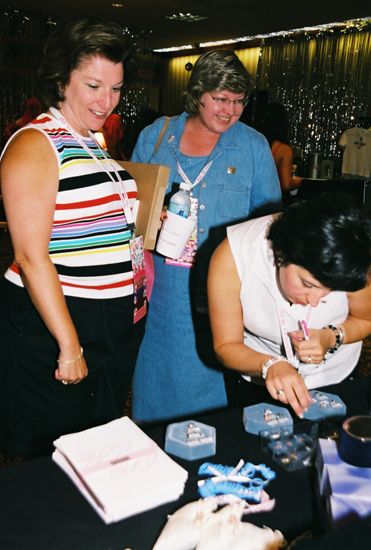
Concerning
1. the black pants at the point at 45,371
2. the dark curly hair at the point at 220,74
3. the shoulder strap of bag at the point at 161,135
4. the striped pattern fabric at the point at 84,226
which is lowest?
the black pants at the point at 45,371

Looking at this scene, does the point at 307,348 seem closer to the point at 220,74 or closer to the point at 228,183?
the point at 228,183

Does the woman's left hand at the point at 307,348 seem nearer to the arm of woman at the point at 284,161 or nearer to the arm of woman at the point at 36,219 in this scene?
the arm of woman at the point at 36,219

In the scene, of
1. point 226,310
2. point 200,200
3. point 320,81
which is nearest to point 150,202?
point 200,200

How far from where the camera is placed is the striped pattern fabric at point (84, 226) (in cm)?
137

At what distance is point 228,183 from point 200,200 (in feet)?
0.38

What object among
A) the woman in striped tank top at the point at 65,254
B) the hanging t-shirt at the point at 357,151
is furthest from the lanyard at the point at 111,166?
the hanging t-shirt at the point at 357,151

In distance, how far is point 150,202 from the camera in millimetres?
1664

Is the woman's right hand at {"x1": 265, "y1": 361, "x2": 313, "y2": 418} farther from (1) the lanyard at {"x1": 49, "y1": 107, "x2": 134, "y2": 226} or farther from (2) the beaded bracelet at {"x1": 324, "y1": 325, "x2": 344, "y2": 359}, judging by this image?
(1) the lanyard at {"x1": 49, "y1": 107, "x2": 134, "y2": 226}

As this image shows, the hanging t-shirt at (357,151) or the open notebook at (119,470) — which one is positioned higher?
the hanging t-shirt at (357,151)

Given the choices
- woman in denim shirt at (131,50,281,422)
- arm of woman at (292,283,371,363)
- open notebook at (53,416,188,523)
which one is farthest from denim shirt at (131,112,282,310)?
open notebook at (53,416,188,523)

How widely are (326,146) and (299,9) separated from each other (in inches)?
82.2

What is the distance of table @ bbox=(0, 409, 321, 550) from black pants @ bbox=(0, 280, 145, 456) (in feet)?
1.54

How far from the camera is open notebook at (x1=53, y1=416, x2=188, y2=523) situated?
85 cm

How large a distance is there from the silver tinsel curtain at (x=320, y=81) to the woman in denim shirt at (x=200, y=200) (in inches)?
230
